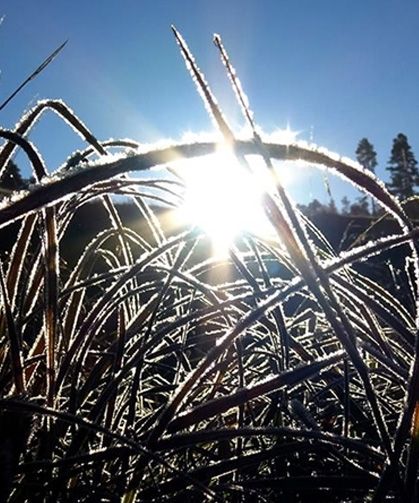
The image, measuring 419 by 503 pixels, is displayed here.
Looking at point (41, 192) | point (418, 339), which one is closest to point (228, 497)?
point (418, 339)

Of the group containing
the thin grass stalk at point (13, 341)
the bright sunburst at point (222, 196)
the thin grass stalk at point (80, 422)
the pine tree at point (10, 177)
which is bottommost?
the thin grass stalk at point (80, 422)

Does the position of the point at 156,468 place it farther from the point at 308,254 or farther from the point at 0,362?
the point at 308,254

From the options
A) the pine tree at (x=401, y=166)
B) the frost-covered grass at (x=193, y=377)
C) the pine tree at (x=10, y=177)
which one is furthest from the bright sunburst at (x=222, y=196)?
the pine tree at (x=401, y=166)

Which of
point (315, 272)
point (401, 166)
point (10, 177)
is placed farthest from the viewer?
point (401, 166)

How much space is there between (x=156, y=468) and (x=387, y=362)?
10.1 inches

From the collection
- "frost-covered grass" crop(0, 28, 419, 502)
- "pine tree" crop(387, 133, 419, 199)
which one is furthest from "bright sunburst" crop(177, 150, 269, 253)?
"pine tree" crop(387, 133, 419, 199)

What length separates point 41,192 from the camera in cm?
31

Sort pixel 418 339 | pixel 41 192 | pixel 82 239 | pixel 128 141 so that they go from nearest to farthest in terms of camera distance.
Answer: pixel 41 192, pixel 418 339, pixel 128 141, pixel 82 239

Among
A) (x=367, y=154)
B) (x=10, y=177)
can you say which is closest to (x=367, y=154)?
(x=367, y=154)

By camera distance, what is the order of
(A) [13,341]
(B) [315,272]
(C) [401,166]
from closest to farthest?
(B) [315,272], (A) [13,341], (C) [401,166]

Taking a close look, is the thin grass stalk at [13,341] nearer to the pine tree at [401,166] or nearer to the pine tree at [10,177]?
the pine tree at [10,177]

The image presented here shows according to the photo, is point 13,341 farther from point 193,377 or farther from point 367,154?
point 367,154

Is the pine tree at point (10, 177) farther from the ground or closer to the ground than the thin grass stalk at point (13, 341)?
farther from the ground

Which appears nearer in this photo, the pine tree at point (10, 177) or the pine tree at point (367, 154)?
the pine tree at point (10, 177)
